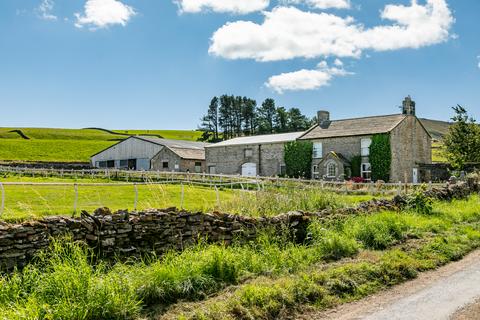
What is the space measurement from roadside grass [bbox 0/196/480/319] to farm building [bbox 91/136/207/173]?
147 feet

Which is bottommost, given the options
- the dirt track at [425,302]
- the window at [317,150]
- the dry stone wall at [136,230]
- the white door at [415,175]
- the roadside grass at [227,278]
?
the dirt track at [425,302]

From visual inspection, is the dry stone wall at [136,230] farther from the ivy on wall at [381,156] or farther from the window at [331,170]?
the window at [331,170]

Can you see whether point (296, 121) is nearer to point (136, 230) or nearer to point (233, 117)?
point (233, 117)

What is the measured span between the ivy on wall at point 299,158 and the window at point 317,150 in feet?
1.30

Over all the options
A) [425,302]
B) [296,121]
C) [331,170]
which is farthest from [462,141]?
[296,121]

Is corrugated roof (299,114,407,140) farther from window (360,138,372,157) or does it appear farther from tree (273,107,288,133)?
tree (273,107,288,133)

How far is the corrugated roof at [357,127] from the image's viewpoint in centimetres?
4203

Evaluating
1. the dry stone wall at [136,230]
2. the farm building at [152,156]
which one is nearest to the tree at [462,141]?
the farm building at [152,156]

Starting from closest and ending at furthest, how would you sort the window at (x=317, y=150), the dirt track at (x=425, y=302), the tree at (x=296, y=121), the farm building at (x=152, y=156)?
1. the dirt track at (x=425, y=302)
2. the window at (x=317, y=150)
3. the farm building at (x=152, y=156)
4. the tree at (x=296, y=121)

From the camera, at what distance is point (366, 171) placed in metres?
42.0

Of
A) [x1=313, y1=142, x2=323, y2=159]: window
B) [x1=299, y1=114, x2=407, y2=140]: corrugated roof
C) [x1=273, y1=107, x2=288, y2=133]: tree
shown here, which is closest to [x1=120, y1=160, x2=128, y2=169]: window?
[x1=299, y1=114, x2=407, y2=140]: corrugated roof

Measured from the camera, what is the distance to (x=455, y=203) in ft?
60.9

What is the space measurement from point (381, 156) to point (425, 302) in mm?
34631

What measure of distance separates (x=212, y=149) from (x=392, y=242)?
1727 inches
